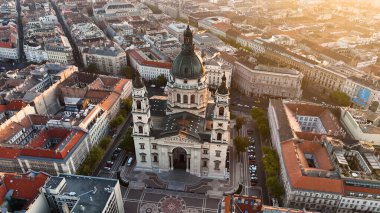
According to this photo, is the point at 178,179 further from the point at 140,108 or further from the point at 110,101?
the point at 110,101

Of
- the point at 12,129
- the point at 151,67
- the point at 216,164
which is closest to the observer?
the point at 216,164

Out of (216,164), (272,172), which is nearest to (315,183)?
(272,172)

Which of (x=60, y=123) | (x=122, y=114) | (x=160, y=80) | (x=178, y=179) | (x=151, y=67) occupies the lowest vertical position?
(x=178, y=179)

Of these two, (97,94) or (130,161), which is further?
(97,94)

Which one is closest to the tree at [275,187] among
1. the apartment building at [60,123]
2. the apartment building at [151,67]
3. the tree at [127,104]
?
the apartment building at [60,123]

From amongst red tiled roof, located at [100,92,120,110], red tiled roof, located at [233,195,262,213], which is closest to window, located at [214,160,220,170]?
red tiled roof, located at [233,195,262,213]

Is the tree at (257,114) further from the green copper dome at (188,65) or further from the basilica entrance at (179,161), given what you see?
the green copper dome at (188,65)
